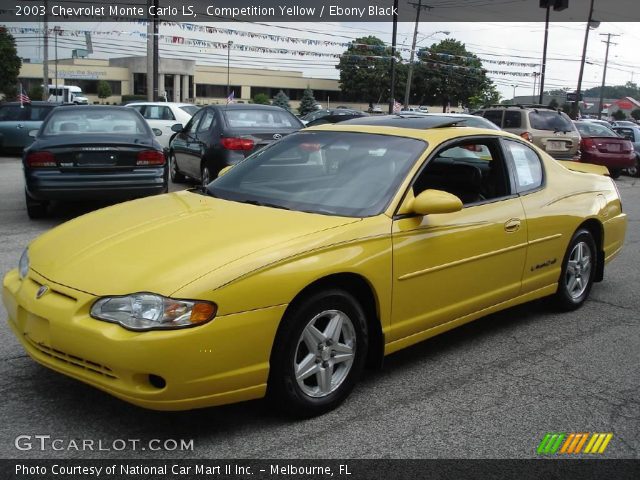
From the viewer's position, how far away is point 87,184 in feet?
27.5

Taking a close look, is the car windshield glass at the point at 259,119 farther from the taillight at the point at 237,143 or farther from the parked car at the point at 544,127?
the parked car at the point at 544,127

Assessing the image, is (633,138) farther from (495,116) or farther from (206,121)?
(206,121)

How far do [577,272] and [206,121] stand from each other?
7.37 metres

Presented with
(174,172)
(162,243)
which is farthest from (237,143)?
(162,243)

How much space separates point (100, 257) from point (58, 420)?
0.82 meters

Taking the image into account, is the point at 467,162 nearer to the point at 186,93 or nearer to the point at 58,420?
the point at 58,420

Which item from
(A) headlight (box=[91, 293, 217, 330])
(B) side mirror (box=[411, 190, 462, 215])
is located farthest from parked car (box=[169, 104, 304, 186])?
(A) headlight (box=[91, 293, 217, 330])

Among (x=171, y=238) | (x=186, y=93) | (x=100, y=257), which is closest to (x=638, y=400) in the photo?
(x=171, y=238)

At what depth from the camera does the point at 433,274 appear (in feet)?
13.5

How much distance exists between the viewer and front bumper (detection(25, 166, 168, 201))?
8.27 m

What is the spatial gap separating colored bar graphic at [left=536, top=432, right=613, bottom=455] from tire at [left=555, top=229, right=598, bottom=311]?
216 centimetres

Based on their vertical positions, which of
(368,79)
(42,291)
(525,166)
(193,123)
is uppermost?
(368,79)

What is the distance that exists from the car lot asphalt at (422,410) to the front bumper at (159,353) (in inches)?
11.2

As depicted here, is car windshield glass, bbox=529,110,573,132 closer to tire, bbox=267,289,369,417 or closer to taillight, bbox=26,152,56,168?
taillight, bbox=26,152,56,168
